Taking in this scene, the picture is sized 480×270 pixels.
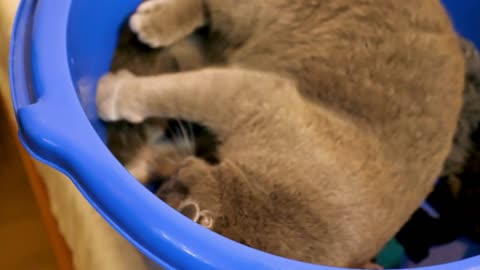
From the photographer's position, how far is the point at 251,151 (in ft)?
2.76

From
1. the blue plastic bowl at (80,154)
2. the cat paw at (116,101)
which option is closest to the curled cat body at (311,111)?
the cat paw at (116,101)

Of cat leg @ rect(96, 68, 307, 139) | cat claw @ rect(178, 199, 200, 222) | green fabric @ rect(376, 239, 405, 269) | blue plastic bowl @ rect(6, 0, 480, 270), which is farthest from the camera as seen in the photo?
green fabric @ rect(376, 239, 405, 269)

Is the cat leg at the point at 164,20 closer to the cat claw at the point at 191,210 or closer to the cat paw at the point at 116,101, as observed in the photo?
the cat paw at the point at 116,101

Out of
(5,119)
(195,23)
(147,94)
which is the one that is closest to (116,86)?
(147,94)

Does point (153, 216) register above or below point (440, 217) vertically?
above

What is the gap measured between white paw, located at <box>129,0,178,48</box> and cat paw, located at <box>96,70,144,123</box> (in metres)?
0.10

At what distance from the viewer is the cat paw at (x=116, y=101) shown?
0.89 metres

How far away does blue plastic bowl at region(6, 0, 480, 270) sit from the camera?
59 cm

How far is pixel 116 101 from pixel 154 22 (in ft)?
0.56

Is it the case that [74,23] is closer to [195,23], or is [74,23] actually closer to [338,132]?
[195,23]

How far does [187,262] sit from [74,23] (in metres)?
0.42

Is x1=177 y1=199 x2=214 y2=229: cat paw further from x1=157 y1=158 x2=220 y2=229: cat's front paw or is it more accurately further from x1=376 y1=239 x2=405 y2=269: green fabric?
x1=376 y1=239 x2=405 y2=269: green fabric

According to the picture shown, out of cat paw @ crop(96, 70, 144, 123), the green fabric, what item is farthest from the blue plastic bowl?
the green fabric

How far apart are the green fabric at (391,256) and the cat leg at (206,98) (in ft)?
1.40
